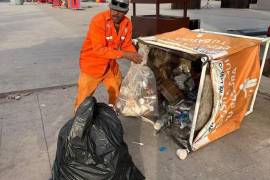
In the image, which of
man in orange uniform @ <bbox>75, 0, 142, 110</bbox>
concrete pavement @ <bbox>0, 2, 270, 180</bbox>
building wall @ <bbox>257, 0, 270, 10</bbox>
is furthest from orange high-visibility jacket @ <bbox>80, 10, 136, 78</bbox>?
building wall @ <bbox>257, 0, 270, 10</bbox>

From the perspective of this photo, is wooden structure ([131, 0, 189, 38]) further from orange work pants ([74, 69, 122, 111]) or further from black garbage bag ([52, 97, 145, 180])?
black garbage bag ([52, 97, 145, 180])

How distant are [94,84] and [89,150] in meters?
1.37

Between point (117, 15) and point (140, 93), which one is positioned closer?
point (117, 15)

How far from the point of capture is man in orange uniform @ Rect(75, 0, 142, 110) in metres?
3.08

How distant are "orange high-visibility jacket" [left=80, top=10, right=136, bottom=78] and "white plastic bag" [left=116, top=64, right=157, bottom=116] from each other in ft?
0.95

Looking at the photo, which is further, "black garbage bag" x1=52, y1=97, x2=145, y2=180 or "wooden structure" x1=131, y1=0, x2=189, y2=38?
"wooden structure" x1=131, y1=0, x2=189, y2=38

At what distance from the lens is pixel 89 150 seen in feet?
7.42

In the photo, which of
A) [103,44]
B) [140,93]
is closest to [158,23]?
[140,93]

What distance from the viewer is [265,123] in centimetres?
366

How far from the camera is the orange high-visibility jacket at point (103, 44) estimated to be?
3.09 metres

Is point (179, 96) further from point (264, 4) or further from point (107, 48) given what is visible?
point (264, 4)

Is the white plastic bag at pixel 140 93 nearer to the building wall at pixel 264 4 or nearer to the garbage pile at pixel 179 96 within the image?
the garbage pile at pixel 179 96

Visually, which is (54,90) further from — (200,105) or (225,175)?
(225,175)

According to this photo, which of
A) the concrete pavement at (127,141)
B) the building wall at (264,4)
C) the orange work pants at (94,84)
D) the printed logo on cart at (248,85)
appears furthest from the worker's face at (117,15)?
the building wall at (264,4)
